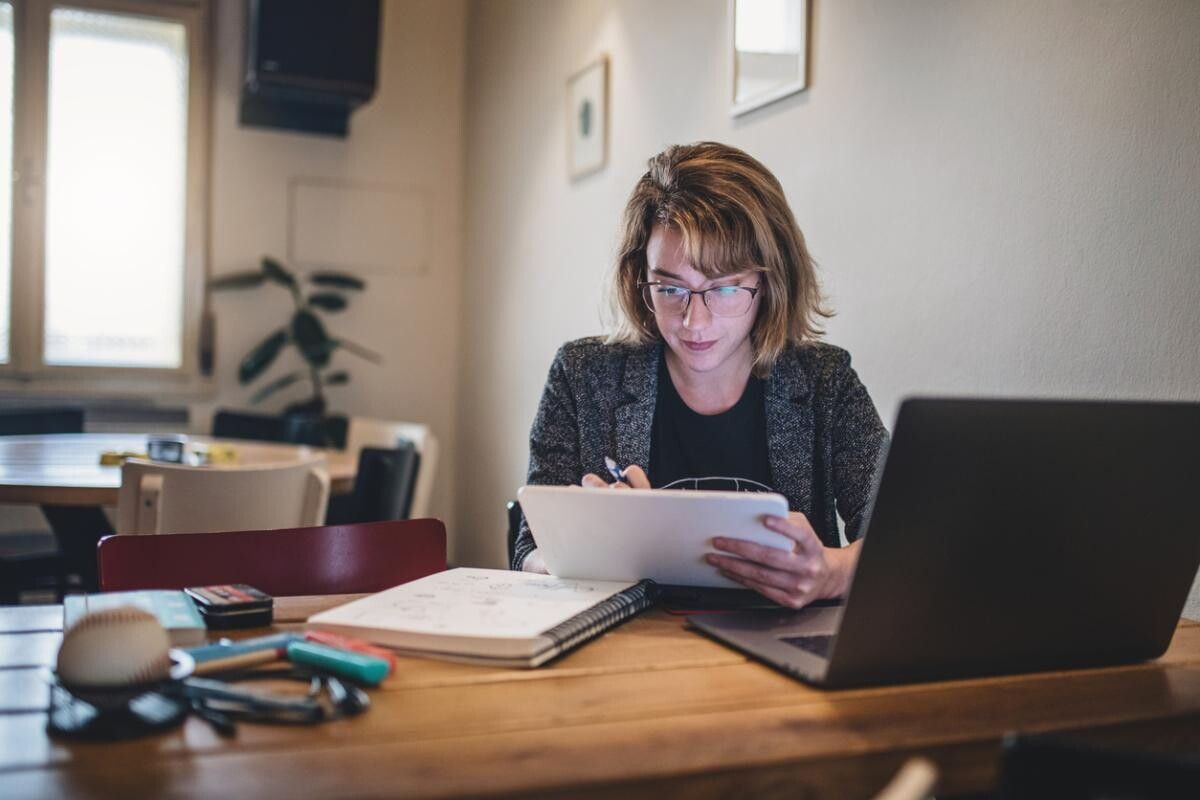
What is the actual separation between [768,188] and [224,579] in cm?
99

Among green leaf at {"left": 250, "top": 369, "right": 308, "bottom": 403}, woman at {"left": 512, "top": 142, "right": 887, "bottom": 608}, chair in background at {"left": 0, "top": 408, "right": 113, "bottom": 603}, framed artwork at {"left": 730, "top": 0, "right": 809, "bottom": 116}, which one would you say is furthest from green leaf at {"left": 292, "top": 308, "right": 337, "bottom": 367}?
woman at {"left": 512, "top": 142, "right": 887, "bottom": 608}

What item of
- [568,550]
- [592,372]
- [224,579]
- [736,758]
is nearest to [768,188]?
[592,372]

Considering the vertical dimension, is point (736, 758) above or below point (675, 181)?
below

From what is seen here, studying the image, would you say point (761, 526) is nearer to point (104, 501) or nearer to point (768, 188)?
point (768, 188)

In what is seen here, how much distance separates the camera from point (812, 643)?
1.01m

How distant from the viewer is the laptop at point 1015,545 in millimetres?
821

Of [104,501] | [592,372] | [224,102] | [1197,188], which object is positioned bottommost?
[104,501]

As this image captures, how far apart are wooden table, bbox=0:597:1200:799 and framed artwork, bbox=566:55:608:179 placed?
304 cm

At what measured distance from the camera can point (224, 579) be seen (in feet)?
4.37

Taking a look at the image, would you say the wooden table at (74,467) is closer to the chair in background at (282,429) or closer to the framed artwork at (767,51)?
the chair in background at (282,429)

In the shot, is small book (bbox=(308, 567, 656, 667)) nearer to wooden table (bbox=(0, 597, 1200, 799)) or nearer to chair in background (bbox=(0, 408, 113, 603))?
wooden table (bbox=(0, 597, 1200, 799))

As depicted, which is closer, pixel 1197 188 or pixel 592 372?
pixel 1197 188

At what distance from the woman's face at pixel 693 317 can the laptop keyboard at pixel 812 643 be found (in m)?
0.67

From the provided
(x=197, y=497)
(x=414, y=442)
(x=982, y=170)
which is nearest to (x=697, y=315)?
(x=982, y=170)
